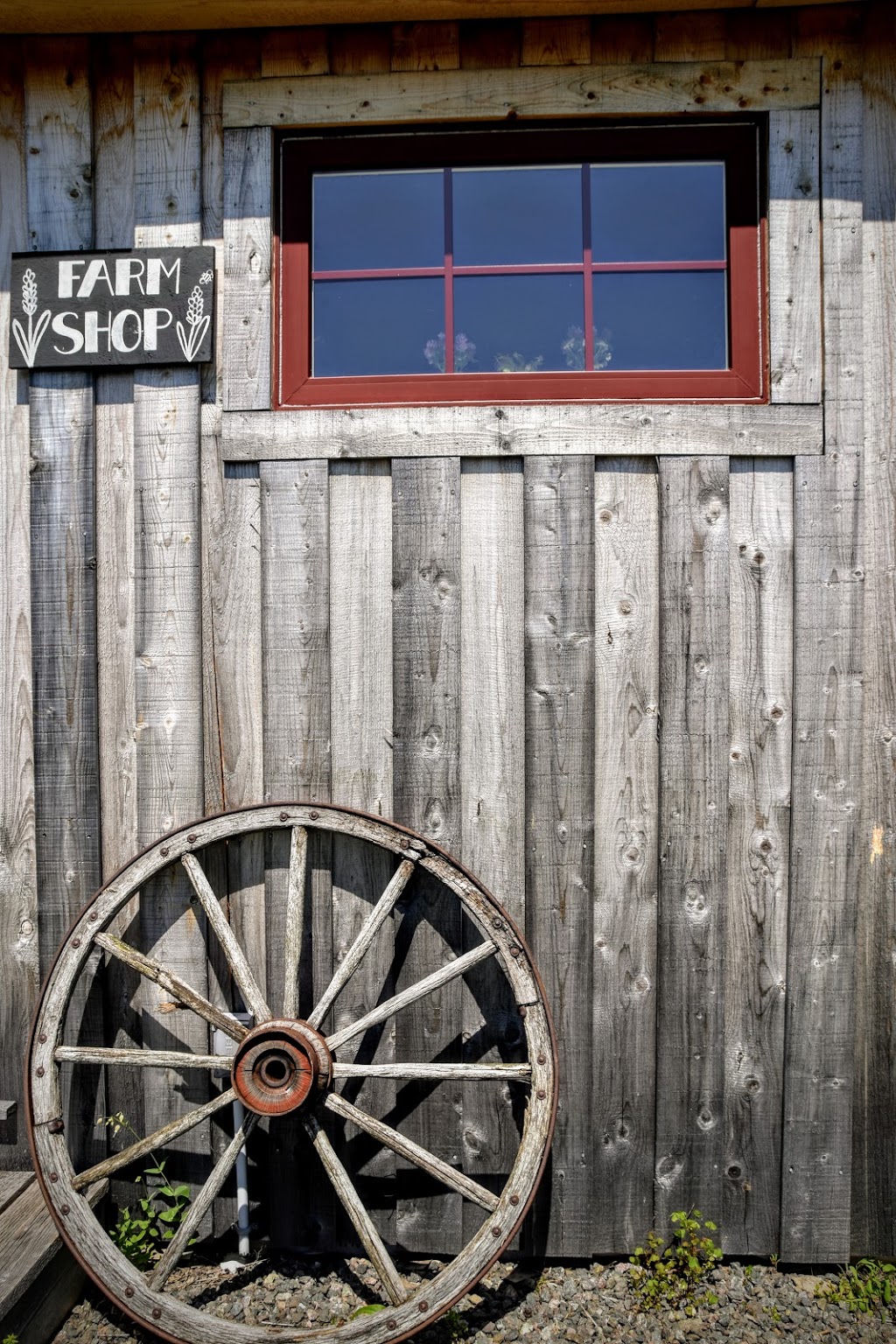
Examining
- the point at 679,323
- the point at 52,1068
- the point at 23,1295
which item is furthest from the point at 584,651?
the point at 23,1295

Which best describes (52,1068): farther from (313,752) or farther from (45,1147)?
(313,752)

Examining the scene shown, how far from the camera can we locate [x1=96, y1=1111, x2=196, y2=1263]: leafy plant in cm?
245

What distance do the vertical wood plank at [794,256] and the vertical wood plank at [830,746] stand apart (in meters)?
0.04

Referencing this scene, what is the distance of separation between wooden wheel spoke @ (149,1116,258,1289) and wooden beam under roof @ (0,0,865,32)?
9.95ft

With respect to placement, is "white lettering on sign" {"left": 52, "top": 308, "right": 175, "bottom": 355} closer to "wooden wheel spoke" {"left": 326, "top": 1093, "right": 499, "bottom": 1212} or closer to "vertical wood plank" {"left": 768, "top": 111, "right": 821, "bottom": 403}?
"vertical wood plank" {"left": 768, "top": 111, "right": 821, "bottom": 403}

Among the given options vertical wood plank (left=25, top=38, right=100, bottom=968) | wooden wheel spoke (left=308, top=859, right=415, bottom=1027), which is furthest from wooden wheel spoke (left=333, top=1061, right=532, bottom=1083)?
vertical wood plank (left=25, top=38, right=100, bottom=968)

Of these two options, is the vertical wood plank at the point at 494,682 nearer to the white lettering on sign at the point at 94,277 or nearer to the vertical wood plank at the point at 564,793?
the vertical wood plank at the point at 564,793

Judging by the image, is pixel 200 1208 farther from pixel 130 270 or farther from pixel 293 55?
pixel 293 55

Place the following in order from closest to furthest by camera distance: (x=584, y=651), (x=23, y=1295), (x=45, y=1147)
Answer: (x=23, y=1295)
(x=45, y=1147)
(x=584, y=651)

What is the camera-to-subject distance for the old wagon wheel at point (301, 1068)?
85.7 inches

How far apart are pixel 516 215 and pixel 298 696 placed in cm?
156

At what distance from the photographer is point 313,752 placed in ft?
8.18

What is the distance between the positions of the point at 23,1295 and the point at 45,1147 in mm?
324

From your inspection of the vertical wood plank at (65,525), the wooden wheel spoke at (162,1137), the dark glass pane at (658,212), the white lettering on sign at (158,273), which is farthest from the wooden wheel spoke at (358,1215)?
the dark glass pane at (658,212)
